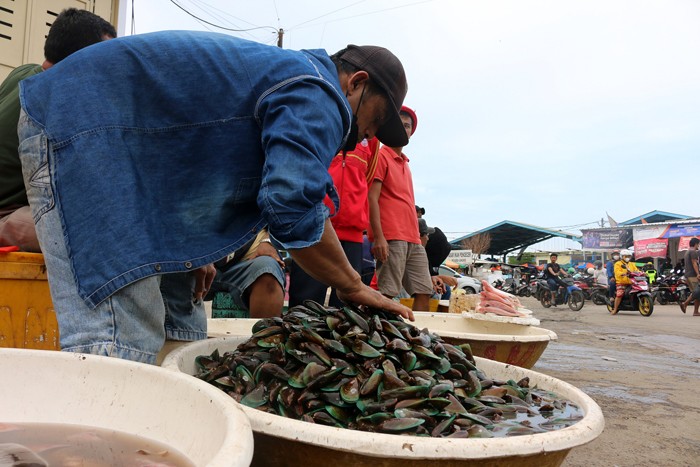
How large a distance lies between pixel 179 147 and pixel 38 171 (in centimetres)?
43

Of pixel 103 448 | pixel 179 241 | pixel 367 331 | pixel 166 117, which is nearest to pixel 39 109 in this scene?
pixel 166 117

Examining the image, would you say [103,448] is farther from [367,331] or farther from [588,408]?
[588,408]

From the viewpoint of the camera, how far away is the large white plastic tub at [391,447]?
1.16m

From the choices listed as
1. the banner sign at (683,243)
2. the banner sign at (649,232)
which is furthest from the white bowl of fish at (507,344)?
the banner sign at (649,232)

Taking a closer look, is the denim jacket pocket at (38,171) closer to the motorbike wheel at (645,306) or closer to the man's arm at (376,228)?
the man's arm at (376,228)

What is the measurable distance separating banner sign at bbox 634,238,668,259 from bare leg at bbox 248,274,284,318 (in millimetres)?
26895

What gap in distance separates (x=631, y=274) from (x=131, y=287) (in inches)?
640

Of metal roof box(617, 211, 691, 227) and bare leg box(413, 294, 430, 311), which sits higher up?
metal roof box(617, 211, 691, 227)

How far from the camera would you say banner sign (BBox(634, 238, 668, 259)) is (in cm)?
2488

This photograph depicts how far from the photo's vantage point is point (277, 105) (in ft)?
5.06

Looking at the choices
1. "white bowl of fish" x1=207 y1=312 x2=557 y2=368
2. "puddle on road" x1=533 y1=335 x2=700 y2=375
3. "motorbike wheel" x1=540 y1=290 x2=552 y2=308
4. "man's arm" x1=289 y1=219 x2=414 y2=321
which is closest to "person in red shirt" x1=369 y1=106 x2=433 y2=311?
"white bowl of fish" x1=207 y1=312 x2=557 y2=368

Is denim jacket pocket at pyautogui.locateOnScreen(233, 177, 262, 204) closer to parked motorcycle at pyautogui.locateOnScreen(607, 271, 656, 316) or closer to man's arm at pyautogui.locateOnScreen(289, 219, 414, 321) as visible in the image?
man's arm at pyautogui.locateOnScreen(289, 219, 414, 321)

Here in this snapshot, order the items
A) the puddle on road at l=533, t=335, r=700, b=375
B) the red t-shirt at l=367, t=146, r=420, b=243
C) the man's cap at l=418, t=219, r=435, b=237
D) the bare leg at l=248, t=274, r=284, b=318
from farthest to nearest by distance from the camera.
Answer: the man's cap at l=418, t=219, r=435, b=237 → the puddle on road at l=533, t=335, r=700, b=375 → the red t-shirt at l=367, t=146, r=420, b=243 → the bare leg at l=248, t=274, r=284, b=318

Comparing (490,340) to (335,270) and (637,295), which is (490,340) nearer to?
(335,270)
